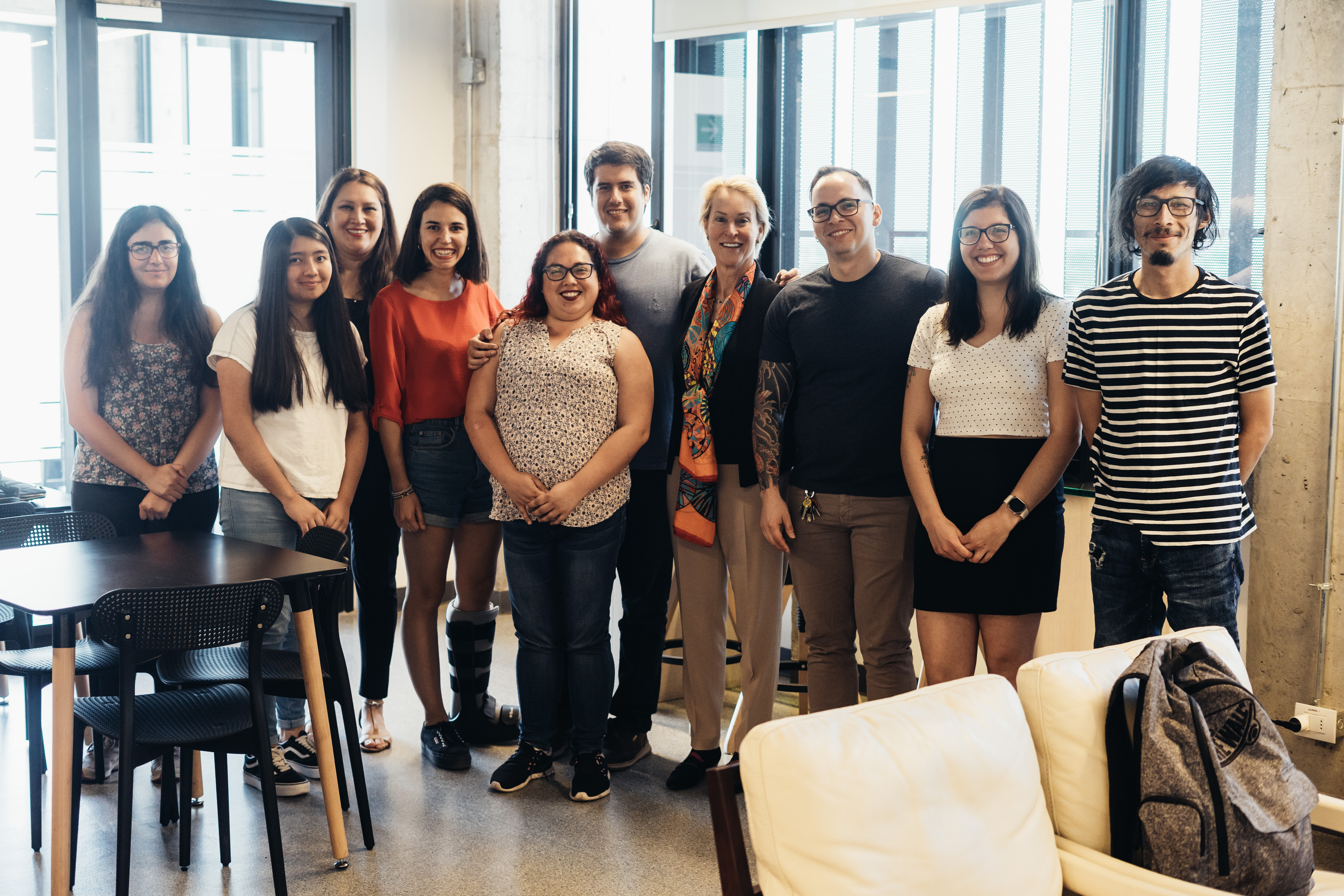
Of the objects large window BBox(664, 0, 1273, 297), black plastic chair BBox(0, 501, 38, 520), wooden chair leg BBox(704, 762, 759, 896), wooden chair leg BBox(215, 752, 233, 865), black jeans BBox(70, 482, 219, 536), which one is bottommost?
wooden chair leg BBox(215, 752, 233, 865)

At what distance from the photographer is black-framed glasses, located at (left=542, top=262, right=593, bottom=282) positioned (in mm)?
3074

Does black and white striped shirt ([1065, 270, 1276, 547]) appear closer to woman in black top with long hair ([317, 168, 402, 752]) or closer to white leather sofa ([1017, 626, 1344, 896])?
white leather sofa ([1017, 626, 1344, 896])

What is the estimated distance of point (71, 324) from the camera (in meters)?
3.24

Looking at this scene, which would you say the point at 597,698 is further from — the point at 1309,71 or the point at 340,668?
the point at 1309,71

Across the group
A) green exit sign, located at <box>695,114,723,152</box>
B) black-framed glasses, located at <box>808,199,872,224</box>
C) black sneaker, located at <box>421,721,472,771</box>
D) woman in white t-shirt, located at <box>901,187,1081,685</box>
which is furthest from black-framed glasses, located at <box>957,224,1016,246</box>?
green exit sign, located at <box>695,114,723,152</box>

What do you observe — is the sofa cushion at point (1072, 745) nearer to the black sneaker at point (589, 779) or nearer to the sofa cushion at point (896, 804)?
the sofa cushion at point (896, 804)

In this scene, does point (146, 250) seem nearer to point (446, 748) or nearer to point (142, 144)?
point (446, 748)

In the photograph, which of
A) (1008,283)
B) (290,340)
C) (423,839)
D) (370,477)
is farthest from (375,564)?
(1008,283)

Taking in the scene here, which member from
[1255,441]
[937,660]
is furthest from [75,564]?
[1255,441]

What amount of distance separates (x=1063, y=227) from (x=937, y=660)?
1.85 meters

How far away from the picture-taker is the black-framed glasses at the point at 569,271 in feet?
10.1

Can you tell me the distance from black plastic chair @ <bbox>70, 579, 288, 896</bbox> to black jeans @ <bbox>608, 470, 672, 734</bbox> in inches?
43.4

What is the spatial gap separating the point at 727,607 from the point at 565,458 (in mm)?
678

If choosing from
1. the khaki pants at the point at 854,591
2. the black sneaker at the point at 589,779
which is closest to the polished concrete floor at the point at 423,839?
the black sneaker at the point at 589,779
